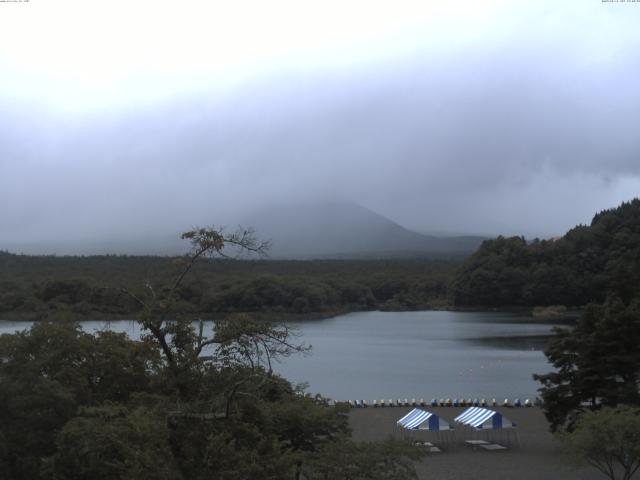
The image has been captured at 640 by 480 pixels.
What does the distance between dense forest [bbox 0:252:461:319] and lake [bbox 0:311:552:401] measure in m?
3.07

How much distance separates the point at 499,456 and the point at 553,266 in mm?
61701

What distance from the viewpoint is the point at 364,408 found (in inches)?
961

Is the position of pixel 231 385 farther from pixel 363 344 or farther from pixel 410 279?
pixel 410 279

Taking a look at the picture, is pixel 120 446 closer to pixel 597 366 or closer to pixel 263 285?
pixel 597 366

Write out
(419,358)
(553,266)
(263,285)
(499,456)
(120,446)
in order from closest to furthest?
(120,446), (499,456), (419,358), (263,285), (553,266)

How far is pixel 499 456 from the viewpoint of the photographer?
16.5m

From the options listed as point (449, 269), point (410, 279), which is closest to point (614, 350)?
point (410, 279)

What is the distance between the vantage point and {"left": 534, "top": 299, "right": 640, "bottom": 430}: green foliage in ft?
53.2

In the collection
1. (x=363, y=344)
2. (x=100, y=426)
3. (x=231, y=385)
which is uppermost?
(x=231, y=385)

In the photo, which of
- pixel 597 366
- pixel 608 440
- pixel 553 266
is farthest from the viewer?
pixel 553 266

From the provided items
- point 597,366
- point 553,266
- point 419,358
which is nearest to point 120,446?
point 597,366

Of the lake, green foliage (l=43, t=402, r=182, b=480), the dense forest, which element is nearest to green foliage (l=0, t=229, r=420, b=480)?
green foliage (l=43, t=402, r=182, b=480)

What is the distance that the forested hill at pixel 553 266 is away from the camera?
7212 centimetres

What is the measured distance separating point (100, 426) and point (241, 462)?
4.87ft
